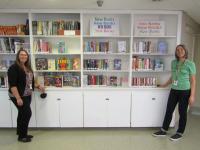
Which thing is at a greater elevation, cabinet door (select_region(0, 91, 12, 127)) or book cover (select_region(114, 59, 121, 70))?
book cover (select_region(114, 59, 121, 70))

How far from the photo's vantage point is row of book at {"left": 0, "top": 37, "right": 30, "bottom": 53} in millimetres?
3643

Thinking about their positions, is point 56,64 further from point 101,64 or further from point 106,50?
point 106,50

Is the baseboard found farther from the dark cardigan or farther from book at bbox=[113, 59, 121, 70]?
the dark cardigan

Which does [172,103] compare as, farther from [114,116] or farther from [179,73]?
[114,116]

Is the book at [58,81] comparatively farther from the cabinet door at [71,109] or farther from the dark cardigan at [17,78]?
the dark cardigan at [17,78]

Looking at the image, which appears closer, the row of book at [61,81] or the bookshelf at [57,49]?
the bookshelf at [57,49]

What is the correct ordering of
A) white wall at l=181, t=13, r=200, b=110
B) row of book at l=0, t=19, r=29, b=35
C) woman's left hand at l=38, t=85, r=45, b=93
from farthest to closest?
white wall at l=181, t=13, r=200, b=110 → row of book at l=0, t=19, r=29, b=35 → woman's left hand at l=38, t=85, r=45, b=93

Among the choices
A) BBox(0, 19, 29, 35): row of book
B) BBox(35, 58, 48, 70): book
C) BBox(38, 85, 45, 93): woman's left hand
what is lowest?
BBox(38, 85, 45, 93): woman's left hand

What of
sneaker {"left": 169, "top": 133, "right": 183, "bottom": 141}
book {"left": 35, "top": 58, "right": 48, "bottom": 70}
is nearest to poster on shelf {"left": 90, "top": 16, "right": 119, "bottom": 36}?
book {"left": 35, "top": 58, "right": 48, "bottom": 70}

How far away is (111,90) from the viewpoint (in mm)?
3684

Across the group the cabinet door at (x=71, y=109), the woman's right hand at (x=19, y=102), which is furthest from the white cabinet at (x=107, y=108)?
the woman's right hand at (x=19, y=102)

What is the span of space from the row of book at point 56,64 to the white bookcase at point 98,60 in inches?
0.8

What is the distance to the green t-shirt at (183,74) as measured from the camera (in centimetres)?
328

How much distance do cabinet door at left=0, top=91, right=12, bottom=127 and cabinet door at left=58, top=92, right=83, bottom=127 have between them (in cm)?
93
